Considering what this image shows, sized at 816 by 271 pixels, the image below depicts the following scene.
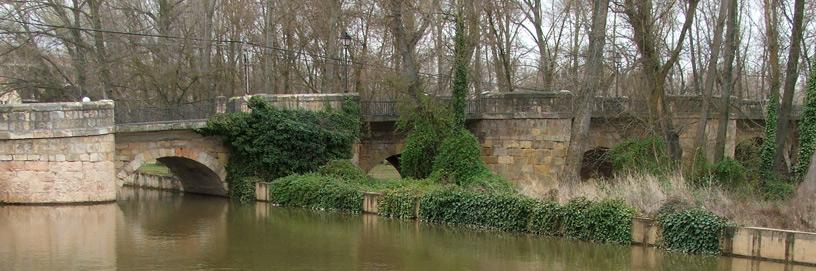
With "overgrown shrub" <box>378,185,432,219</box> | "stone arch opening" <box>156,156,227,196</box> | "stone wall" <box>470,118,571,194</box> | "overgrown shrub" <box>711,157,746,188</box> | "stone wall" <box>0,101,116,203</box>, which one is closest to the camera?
"overgrown shrub" <box>378,185,432,219</box>

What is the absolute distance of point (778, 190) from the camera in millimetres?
18844

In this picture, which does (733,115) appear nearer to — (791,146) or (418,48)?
(791,146)

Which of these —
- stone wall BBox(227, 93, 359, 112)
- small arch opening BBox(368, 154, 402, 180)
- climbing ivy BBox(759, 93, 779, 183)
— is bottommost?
small arch opening BBox(368, 154, 402, 180)

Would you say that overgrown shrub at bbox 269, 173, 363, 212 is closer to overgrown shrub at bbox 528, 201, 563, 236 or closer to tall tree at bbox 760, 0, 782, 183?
overgrown shrub at bbox 528, 201, 563, 236

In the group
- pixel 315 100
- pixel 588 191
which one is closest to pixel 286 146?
pixel 315 100

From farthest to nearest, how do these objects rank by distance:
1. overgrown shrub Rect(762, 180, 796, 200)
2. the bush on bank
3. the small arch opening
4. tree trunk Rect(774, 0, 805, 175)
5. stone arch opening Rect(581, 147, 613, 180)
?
1. the small arch opening
2. stone arch opening Rect(581, 147, 613, 180)
3. tree trunk Rect(774, 0, 805, 175)
4. overgrown shrub Rect(762, 180, 796, 200)
5. the bush on bank

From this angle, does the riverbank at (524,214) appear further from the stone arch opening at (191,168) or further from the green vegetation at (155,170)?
the green vegetation at (155,170)

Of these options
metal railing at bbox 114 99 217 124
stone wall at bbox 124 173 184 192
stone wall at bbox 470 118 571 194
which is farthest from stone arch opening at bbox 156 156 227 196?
stone wall at bbox 470 118 571 194

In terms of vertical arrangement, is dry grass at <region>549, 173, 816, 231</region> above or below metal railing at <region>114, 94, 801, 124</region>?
below

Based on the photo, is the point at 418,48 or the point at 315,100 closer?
the point at 315,100

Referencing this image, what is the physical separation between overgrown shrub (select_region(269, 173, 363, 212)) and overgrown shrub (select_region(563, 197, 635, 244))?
20.9ft

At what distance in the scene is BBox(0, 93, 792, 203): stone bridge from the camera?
20781 millimetres

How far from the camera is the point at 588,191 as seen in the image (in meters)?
16.9

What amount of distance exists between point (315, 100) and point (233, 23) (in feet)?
32.6
